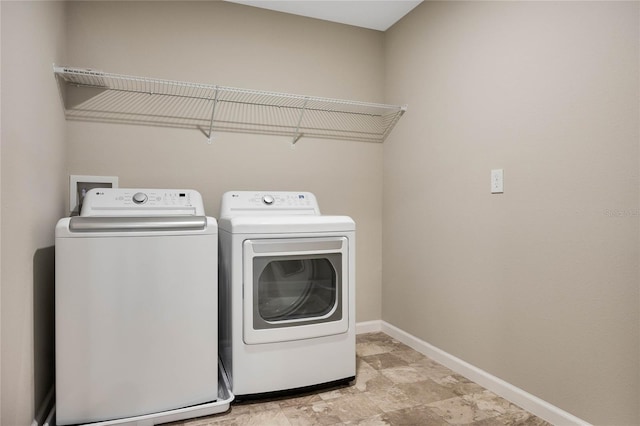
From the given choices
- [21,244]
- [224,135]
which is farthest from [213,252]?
[224,135]

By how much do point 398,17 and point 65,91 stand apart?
223 centimetres

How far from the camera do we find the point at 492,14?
6.61 feet

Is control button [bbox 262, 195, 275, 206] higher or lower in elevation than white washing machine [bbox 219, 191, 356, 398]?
higher

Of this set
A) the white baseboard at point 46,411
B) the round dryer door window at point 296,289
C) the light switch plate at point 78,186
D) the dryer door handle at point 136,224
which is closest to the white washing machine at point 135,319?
the dryer door handle at point 136,224

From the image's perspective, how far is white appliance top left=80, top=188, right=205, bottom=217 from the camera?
1936mm

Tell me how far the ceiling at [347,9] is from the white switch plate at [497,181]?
1.36 meters

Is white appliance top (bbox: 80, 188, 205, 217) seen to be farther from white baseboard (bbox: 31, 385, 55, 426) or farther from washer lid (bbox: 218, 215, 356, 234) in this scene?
white baseboard (bbox: 31, 385, 55, 426)

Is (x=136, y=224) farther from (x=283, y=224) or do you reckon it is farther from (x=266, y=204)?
(x=266, y=204)

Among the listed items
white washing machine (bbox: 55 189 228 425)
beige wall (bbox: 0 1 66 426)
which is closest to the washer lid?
white washing machine (bbox: 55 189 228 425)

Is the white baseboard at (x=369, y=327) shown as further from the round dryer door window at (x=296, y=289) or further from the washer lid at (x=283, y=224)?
the washer lid at (x=283, y=224)

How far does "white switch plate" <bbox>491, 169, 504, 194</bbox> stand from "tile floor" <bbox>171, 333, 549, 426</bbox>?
3.46ft

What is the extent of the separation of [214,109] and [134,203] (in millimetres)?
824

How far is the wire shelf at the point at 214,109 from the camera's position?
2232mm

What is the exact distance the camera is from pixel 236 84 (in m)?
2.58
